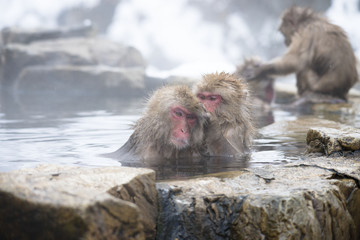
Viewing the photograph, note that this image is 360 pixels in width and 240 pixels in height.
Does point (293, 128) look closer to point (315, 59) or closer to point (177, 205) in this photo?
point (315, 59)

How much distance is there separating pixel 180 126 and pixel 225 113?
0.64m

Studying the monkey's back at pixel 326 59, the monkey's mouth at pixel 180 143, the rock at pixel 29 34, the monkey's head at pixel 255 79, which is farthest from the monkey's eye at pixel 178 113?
the rock at pixel 29 34

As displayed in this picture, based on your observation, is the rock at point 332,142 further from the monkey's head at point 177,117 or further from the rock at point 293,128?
the rock at point 293,128

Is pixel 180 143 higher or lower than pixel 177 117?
lower

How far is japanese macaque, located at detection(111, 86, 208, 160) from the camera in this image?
3.52 metres

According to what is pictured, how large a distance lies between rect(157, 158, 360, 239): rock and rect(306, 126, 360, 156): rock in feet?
2.02

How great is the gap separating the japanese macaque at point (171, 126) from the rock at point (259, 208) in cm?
97

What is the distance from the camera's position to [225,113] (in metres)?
4.04

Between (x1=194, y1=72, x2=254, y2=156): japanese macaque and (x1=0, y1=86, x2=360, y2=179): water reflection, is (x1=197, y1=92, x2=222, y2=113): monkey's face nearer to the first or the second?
(x1=194, y1=72, x2=254, y2=156): japanese macaque

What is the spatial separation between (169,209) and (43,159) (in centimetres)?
164

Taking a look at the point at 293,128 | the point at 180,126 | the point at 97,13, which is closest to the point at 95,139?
the point at 180,126

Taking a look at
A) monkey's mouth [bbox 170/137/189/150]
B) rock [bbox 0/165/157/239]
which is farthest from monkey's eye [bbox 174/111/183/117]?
rock [bbox 0/165/157/239]

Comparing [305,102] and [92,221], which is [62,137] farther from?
[305,102]

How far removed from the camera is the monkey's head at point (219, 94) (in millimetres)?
4016
